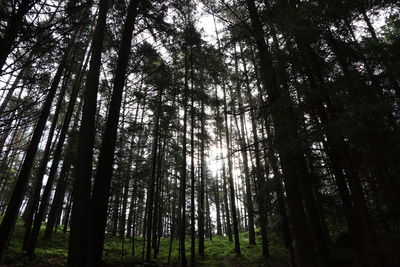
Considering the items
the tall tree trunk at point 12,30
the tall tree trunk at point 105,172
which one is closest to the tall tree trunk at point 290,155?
the tall tree trunk at point 12,30

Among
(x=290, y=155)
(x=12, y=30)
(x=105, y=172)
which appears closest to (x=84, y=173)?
(x=105, y=172)

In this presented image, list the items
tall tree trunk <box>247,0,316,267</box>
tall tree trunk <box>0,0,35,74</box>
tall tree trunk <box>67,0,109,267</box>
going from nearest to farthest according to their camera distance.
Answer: tall tree trunk <box>0,0,35,74</box> < tall tree trunk <box>67,0,109,267</box> < tall tree trunk <box>247,0,316,267</box>

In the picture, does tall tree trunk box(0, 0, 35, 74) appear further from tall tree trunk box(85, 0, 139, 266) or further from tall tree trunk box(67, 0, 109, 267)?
tall tree trunk box(85, 0, 139, 266)

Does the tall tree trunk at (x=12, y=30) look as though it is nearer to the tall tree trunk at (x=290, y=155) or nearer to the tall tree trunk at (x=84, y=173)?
the tall tree trunk at (x=84, y=173)

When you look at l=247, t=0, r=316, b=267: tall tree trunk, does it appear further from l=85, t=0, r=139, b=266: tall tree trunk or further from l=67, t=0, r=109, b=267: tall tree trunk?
l=85, t=0, r=139, b=266: tall tree trunk

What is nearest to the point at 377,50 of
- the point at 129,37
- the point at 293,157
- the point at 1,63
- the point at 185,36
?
the point at 293,157

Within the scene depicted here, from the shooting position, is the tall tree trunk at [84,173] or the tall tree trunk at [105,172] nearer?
the tall tree trunk at [84,173]

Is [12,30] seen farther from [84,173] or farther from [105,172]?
[105,172]

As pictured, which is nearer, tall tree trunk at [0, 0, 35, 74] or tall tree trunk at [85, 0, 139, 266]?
tall tree trunk at [0, 0, 35, 74]

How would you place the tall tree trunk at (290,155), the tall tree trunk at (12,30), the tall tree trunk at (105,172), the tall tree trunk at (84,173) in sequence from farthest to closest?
1. the tall tree trunk at (105,172)
2. the tall tree trunk at (290,155)
3. the tall tree trunk at (84,173)
4. the tall tree trunk at (12,30)

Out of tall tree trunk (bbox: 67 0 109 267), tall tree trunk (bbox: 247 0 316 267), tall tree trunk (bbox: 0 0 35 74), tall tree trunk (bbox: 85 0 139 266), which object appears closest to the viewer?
tall tree trunk (bbox: 0 0 35 74)

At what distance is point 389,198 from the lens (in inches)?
191

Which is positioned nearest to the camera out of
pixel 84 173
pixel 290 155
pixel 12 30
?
pixel 12 30

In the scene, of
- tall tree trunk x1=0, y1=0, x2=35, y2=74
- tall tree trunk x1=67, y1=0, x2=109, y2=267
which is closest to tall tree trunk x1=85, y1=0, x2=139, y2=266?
tall tree trunk x1=67, y1=0, x2=109, y2=267
